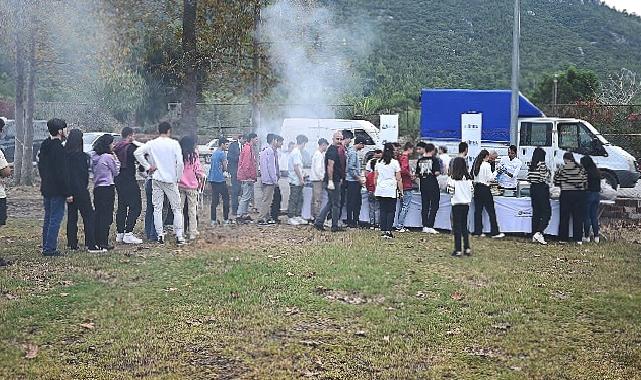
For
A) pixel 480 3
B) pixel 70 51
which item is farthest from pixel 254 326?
pixel 480 3

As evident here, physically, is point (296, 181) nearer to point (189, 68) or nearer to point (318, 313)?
point (189, 68)

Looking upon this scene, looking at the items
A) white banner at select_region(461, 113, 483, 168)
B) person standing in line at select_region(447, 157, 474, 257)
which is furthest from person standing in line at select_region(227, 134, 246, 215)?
white banner at select_region(461, 113, 483, 168)

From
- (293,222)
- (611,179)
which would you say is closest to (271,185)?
(293,222)

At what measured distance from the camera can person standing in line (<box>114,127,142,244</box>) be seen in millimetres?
11578

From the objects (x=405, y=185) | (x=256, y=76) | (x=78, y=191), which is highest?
(x=256, y=76)

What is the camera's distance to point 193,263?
1006 cm

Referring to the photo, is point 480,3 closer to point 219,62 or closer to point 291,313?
point 219,62

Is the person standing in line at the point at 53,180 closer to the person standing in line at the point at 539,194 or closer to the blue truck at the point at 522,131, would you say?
the person standing in line at the point at 539,194

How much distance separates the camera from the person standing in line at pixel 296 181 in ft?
46.9

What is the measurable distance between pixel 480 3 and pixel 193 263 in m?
42.1

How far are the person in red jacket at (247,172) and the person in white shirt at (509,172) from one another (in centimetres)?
491

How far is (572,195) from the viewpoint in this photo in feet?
41.6

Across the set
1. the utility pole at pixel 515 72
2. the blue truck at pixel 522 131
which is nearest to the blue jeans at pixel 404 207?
the blue truck at pixel 522 131

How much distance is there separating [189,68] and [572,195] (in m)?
8.41
